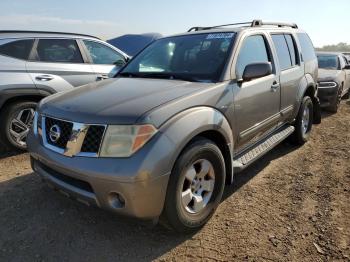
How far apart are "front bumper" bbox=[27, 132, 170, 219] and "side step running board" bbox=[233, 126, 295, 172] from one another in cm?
121

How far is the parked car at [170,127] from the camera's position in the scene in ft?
8.71

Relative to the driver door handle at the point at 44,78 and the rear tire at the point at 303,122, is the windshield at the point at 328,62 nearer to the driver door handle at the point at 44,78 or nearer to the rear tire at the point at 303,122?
the rear tire at the point at 303,122

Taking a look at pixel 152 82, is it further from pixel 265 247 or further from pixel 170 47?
pixel 265 247

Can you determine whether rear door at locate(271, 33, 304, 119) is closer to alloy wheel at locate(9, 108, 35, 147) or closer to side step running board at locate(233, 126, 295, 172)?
side step running board at locate(233, 126, 295, 172)

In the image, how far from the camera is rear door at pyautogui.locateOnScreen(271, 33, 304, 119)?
4.75 meters

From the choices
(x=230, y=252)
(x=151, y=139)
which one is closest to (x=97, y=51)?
(x=151, y=139)

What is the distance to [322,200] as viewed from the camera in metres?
3.88

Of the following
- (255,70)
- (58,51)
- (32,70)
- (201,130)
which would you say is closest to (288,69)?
(255,70)

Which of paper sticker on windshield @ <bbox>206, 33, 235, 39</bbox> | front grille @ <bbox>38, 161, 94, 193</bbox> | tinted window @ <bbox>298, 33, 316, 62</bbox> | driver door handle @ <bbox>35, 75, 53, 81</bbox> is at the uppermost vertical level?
paper sticker on windshield @ <bbox>206, 33, 235, 39</bbox>

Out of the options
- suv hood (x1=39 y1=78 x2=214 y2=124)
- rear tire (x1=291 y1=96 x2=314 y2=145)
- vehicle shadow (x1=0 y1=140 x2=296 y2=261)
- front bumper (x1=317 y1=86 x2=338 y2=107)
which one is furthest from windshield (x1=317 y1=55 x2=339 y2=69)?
suv hood (x1=39 y1=78 x2=214 y2=124)

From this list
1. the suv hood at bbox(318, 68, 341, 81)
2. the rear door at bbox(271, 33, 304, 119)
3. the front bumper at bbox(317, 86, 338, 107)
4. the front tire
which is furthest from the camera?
the suv hood at bbox(318, 68, 341, 81)

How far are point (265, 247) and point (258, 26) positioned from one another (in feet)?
9.46

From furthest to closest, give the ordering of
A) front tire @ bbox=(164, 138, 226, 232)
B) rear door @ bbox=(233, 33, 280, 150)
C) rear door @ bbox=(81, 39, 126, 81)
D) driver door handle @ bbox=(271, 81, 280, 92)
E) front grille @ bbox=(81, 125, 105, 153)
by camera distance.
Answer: rear door @ bbox=(81, 39, 126, 81) < driver door handle @ bbox=(271, 81, 280, 92) < rear door @ bbox=(233, 33, 280, 150) < front tire @ bbox=(164, 138, 226, 232) < front grille @ bbox=(81, 125, 105, 153)

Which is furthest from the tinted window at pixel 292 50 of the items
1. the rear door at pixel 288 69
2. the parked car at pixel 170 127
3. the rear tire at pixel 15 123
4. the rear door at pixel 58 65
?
the rear tire at pixel 15 123
